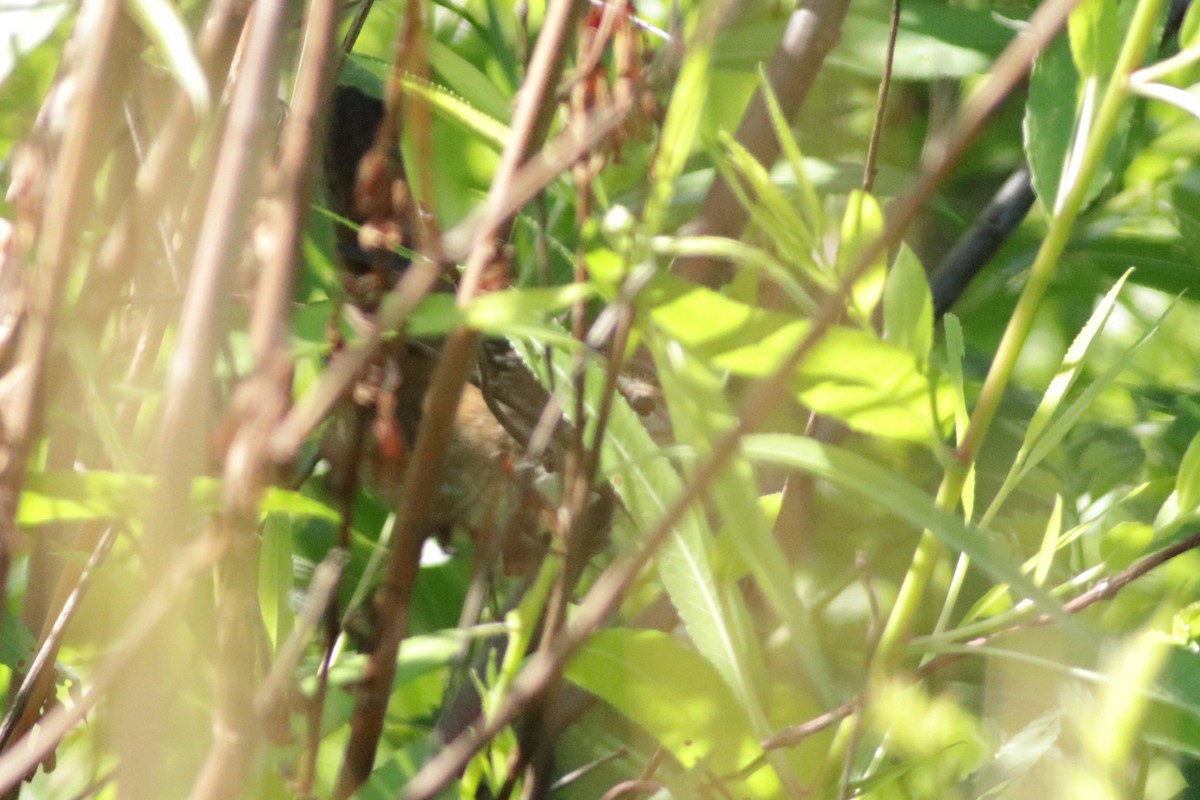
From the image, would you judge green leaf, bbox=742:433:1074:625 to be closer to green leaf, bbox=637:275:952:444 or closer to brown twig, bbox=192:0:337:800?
green leaf, bbox=637:275:952:444

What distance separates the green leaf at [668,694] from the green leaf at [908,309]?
0.16 meters

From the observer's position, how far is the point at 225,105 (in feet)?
1.66

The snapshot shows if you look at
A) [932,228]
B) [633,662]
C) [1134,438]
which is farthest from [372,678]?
[932,228]

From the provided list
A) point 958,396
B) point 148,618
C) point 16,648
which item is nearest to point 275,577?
point 16,648

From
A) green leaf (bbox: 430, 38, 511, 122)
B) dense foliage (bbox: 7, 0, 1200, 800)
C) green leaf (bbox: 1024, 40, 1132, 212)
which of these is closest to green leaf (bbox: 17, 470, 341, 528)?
dense foliage (bbox: 7, 0, 1200, 800)

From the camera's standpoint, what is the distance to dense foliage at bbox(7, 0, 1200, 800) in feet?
1.26

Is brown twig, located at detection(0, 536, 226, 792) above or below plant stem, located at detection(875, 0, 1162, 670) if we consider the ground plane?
below

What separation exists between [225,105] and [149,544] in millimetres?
220

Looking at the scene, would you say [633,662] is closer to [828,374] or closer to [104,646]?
[828,374]

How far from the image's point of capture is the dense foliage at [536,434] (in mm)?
383

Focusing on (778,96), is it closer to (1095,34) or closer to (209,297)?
(1095,34)

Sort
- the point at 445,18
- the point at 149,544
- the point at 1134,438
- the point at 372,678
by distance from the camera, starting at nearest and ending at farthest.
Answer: the point at 149,544
the point at 372,678
the point at 1134,438
the point at 445,18

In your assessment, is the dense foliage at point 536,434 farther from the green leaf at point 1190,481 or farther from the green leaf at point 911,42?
the green leaf at point 911,42

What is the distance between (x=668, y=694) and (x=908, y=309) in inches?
7.4
